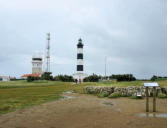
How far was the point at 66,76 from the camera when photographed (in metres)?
72.2

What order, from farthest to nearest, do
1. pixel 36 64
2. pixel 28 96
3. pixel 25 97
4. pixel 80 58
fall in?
pixel 36 64 → pixel 80 58 → pixel 28 96 → pixel 25 97

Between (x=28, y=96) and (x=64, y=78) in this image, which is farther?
(x=64, y=78)

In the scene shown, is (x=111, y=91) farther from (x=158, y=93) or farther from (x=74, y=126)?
(x=74, y=126)

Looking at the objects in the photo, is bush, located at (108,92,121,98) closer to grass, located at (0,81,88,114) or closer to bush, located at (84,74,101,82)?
grass, located at (0,81,88,114)

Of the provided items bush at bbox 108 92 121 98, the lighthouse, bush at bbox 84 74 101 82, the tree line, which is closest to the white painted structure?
the tree line

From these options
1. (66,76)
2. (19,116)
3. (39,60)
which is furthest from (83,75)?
(19,116)

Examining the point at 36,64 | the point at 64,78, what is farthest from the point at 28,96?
the point at 36,64

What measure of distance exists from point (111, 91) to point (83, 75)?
4578 cm

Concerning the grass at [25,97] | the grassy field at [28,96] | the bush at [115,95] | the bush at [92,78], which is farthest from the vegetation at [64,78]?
the bush at [115,95]

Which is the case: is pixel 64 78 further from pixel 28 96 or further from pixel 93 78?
pixel 28 96

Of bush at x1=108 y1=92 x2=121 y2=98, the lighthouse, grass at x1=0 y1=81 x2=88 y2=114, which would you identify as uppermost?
the lighthouse

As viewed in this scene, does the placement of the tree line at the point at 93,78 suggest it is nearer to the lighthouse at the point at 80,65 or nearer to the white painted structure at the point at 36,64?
the lighthouse at the point at 80,65

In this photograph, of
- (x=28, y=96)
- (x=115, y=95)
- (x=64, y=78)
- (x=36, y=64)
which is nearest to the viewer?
(x=115, y=95)

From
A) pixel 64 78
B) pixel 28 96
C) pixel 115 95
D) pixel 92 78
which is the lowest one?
pixel 28 96
